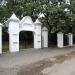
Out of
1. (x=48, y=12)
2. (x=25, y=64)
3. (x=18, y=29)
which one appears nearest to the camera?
(x=25, y=64)

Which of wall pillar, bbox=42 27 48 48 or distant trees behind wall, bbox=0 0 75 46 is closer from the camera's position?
distant trees behind wall, bbox=0 0 75 46

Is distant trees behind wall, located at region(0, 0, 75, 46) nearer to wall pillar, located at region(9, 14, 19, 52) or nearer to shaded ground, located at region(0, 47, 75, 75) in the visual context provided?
wall pillar, located at region(9, 14, 19, 52)

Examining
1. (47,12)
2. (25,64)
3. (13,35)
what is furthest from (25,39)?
(25,64)

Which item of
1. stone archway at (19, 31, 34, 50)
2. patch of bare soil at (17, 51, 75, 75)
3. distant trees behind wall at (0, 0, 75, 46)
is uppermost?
distant trees behind wall at (0, 0, 75, 46)

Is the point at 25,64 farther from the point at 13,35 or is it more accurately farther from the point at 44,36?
the point at 44,36

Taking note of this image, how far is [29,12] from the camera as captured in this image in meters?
24.3

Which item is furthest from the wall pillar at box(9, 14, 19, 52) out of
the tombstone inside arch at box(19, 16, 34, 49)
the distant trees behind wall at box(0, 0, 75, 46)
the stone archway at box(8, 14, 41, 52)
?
the distant trees behind wall at box(0, 0, 75, 46)

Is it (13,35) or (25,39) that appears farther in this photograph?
(25,39)

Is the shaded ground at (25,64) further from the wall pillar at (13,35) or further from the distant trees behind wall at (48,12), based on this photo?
the distant trees behind wall at (48,12)

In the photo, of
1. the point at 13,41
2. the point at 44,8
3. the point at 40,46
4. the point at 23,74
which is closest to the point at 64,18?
the point at 44,8

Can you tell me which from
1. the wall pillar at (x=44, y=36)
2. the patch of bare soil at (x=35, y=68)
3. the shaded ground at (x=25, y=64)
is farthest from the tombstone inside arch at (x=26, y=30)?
the patch of bare soil at (x=35, y=68)

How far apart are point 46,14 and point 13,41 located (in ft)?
22.1

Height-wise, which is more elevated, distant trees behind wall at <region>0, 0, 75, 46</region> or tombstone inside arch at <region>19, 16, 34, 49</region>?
distant trees behind wall at <region>0, 0, 75, 46</region>

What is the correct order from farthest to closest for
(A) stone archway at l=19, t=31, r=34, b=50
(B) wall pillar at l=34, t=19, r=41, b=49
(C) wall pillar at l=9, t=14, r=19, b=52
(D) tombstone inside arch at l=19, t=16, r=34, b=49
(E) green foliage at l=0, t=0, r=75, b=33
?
(A) stone archway at l=19, t=31, r=34, b=50
(E) green foliage at l=0, t=0, r=75, b=33
(B) wall pillar at l=34, t=19, r=41, b=49
(D) tombstone inside arch at l=19, t=16, r=34, b=49
(C) wall pillar at l=9, t=14, r=19, b=52
